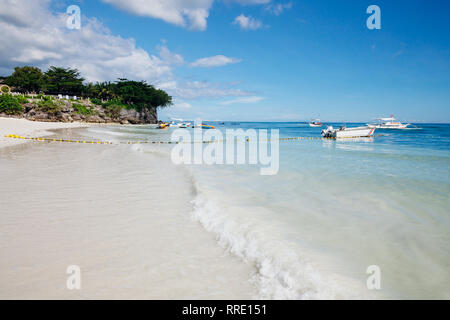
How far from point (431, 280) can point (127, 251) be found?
194 inches

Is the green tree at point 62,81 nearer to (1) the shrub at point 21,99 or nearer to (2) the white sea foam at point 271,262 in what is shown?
(1) the shrub at point 21,99

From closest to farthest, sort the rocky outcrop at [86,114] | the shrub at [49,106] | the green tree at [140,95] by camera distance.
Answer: the rocky outcrop at [86,114]
the shrub at [49,106]
the green tree at [140,95]

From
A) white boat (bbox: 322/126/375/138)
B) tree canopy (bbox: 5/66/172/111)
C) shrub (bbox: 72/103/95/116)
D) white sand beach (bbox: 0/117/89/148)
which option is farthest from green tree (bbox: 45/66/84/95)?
white boat (bbox: 322/126/375/138)

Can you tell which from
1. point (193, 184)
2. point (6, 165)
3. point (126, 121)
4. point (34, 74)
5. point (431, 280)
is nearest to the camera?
point (431, 280)

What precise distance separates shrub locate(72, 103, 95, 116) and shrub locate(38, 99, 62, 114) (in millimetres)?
6410

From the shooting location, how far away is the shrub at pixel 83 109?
65244 millimetres

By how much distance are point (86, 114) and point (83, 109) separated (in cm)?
158

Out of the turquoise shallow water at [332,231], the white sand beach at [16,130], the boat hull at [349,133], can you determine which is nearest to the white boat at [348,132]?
the boat hull at [349,133]

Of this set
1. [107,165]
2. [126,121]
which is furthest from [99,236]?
[126,121]

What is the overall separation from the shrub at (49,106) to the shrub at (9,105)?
404 cm

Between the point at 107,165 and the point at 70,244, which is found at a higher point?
the point at 107,165

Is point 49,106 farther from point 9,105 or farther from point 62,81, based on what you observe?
point 62,81

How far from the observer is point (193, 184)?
866cm
